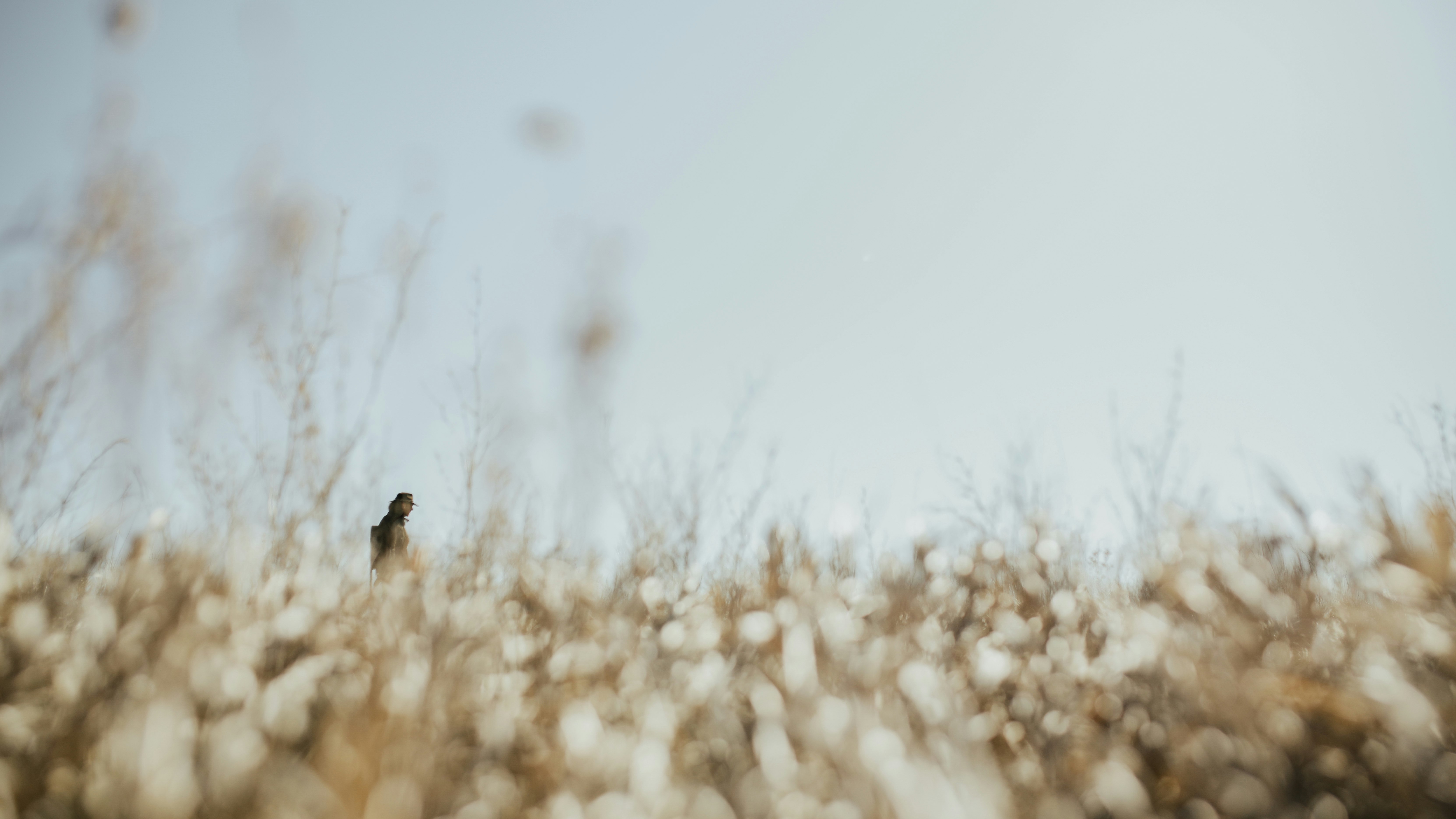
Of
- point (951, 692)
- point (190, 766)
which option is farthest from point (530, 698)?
point (951, 692)

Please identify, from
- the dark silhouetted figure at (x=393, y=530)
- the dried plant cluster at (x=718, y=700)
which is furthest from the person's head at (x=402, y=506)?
the dried plant cluster at (x=718, y=700)

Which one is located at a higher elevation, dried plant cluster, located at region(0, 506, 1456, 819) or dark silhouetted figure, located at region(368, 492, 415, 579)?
dried plant cluster, located at region(0, 506, 1456, 819)

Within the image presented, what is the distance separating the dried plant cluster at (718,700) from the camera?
3.96ft

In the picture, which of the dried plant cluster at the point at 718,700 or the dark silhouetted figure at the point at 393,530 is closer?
the dried plant cluster at the point at 718,700

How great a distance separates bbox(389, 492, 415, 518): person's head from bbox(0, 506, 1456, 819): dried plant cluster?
1.70 m

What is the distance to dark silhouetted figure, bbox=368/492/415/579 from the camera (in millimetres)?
3738

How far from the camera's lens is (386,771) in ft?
3.95

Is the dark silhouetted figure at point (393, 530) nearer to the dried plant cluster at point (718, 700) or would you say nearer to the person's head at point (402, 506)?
the person's head at point (402, 506)

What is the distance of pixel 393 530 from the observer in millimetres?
3848

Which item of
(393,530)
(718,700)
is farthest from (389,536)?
(718,700)

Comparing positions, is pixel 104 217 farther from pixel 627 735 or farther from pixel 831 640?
pixel 831 640

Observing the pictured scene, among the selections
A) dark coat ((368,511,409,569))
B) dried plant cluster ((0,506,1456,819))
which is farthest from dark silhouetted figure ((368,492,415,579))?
dried plant cluster ((0,506,1456,819))

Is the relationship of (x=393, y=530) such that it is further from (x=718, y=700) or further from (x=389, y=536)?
(x=718, y=700)

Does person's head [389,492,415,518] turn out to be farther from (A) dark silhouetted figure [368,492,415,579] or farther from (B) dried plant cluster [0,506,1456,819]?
(B) dried plant cluster [0,506,1456,819]
